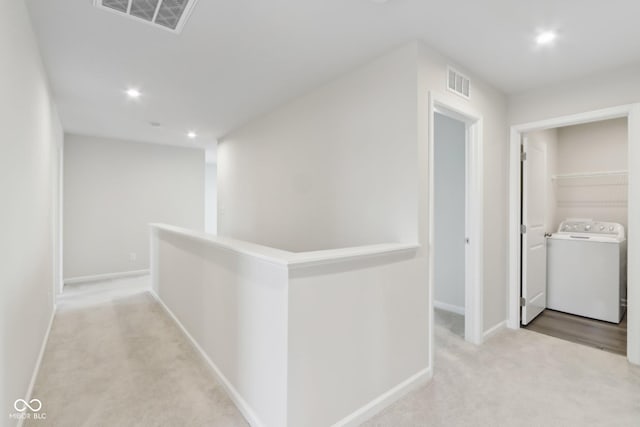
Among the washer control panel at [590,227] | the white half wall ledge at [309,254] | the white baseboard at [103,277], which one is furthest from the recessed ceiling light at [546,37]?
the white baseboard at [103,277]

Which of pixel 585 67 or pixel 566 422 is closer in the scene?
pixel 566 422

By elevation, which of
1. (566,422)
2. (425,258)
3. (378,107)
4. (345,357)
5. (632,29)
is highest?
(632,29)

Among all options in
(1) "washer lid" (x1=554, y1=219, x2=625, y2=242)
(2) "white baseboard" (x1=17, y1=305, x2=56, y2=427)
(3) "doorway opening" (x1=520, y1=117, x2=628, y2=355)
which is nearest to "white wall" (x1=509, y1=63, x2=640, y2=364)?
(3) "doorway opening" (x1=520, y1=117, x2=628, y2=355)

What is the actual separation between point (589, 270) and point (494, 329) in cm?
148

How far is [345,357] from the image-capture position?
169 cm

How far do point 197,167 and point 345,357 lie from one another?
5.69 metres

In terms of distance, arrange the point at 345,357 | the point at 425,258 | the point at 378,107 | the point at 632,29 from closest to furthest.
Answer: the point at 345,357 → the point at 632,29 → the point at 425,258 → the point at 378,107

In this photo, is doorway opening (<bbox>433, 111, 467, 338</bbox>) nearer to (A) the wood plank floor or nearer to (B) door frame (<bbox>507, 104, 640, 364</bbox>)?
(B) door frame (<bbox>507, 104, 640, 364</bbox>)

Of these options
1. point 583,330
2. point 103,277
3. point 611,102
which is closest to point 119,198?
point 103,277

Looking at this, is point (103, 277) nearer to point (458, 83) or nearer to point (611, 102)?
point (458, 83)

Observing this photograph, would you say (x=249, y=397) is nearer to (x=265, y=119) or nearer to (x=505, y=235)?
(x=505, y=235)

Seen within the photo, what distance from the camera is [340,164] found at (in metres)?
2.81

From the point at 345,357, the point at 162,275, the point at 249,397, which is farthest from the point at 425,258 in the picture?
the point at 162,275

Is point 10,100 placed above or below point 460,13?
below
